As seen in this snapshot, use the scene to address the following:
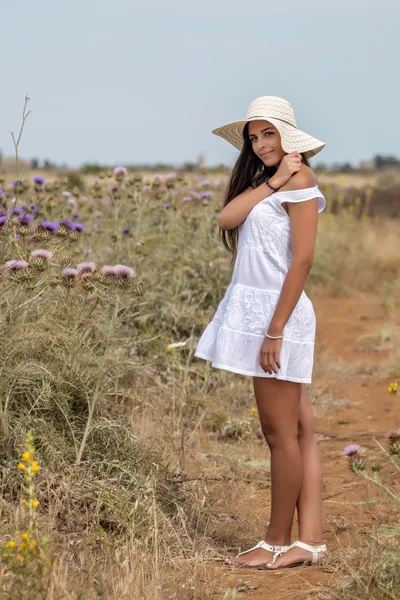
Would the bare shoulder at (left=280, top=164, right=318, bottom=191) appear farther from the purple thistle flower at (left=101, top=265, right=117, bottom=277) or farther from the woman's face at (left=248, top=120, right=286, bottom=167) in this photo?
the purple thistle flower at (left=101, top=265, right=117, bottom=277)

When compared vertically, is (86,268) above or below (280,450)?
above

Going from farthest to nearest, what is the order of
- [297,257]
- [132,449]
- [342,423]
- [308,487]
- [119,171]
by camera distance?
1. [119,171]
2. [342,423]
3. [132,449]
4. [308,487]
5. [297,257]

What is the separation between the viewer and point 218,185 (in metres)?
8.64

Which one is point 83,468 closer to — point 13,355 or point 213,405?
point 13,355

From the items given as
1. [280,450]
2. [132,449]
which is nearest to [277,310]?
[280,450]

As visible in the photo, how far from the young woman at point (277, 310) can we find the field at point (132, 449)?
183 mm

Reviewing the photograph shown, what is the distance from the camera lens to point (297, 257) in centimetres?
325

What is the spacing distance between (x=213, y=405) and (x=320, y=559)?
2.38 m

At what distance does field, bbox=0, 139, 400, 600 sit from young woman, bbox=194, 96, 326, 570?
0.60 feet

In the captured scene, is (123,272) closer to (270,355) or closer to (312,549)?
(270,355)

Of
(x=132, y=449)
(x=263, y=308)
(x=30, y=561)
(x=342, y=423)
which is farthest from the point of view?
(x=342, y=423)

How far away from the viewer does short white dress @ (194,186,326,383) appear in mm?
3344

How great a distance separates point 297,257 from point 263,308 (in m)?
0.23

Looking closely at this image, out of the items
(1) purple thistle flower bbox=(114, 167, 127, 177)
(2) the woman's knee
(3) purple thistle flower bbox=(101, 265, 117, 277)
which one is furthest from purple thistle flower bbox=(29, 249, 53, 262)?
(1) purple thistle flower bbox=(114, 167, 127, 177)
